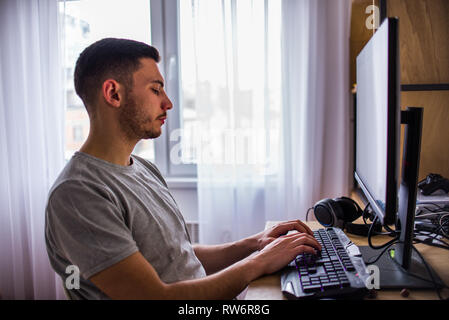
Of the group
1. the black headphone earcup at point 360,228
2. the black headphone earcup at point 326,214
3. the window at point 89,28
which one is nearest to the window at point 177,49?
the window at point 89,28

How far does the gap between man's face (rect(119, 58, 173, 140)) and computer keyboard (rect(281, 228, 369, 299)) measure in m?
0.49

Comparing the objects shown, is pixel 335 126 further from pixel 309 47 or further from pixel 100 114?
pixel 100 114

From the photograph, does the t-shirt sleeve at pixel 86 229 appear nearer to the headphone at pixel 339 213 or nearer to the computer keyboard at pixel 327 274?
the computer keyboard at pixel 327 274

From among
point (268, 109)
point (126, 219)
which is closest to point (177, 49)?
point (268, 109)

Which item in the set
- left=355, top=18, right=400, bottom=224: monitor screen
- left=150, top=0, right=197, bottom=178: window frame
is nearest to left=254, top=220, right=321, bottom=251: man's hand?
left=355, top=18, right=400, bottom=224: monitor screen

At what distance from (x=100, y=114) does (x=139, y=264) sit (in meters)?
0.40

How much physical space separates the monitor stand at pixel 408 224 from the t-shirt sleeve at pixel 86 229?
532mm

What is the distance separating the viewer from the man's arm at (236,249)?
3.46ft

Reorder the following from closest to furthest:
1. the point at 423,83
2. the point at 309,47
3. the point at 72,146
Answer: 1. the point at 423,83
2. the point at 309,47
3. the point at 72,146

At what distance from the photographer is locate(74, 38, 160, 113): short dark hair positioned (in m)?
0.94

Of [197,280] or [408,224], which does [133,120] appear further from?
[408,224]

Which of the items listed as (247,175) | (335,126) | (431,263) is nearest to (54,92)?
(247,175)
